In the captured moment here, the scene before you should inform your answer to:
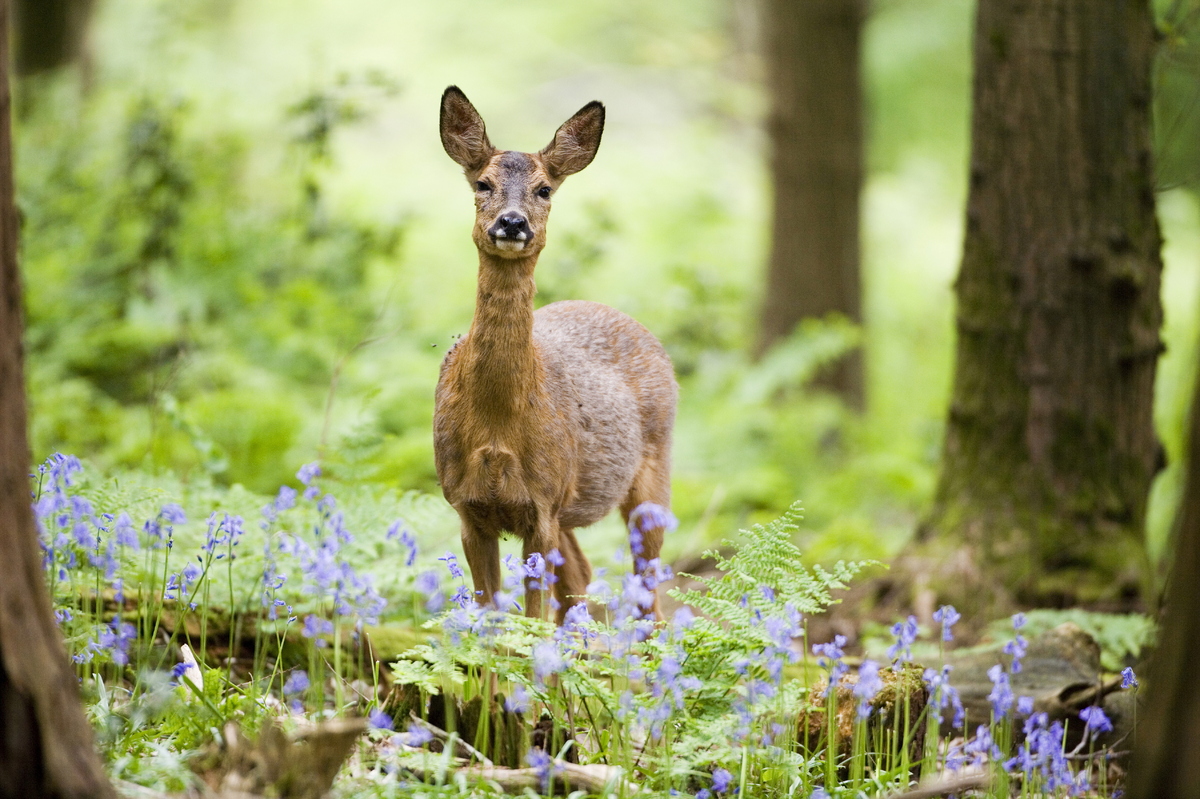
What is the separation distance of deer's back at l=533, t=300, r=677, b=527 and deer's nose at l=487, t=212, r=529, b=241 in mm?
676

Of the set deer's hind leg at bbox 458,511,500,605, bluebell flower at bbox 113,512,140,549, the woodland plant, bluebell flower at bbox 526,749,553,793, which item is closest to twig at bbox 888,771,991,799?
the woodland plant

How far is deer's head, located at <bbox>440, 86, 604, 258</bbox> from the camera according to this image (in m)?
4.18

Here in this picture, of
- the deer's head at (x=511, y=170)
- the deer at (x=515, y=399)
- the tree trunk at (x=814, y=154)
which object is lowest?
the deer at (x=515, y=399)

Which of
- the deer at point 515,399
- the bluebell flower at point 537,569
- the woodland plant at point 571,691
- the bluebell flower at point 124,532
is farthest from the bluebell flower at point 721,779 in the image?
the bluebell flower at point 124,532

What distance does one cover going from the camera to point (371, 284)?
10898 mm

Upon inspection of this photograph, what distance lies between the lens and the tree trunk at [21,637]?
2490 millimetres

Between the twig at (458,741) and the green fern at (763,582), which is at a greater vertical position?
the green fern at (763,582)

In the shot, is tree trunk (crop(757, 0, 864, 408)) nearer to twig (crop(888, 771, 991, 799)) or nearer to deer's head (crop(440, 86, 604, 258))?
deer's head (crop(440, 86, 604, 258))

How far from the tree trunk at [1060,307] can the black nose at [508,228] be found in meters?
3.31

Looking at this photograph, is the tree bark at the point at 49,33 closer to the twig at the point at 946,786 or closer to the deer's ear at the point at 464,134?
the deer's ear at the point at 464,134

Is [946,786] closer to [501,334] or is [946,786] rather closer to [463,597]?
[463,597]

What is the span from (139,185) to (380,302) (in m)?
2.15

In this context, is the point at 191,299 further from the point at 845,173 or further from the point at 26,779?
the point at 26,779

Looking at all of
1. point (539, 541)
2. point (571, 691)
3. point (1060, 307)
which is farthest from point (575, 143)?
point (1060, 307)
